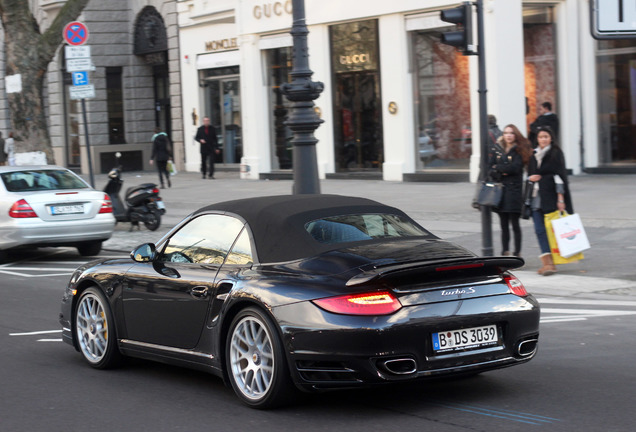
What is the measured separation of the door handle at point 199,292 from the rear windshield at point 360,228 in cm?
76

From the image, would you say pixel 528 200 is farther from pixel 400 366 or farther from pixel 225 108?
pixel 225 108

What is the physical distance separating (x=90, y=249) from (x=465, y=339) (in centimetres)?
1104

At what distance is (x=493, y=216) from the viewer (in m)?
18.2

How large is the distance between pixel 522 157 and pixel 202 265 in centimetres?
694

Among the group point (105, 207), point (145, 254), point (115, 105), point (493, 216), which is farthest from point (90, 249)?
point (115, 105)

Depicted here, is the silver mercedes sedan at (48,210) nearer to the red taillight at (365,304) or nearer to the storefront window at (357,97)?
the red taillight at (365,304)

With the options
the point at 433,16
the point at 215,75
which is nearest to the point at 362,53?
the point at 433,16

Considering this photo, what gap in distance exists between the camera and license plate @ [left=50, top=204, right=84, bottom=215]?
14.9 m

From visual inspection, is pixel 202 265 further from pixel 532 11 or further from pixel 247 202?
pixel 532 11

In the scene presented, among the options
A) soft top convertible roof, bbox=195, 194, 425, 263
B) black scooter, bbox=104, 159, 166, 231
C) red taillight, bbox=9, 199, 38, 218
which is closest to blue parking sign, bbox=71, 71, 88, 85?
black scooter, bbox=104, 159, 166, 231

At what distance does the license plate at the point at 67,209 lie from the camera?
1492 cm

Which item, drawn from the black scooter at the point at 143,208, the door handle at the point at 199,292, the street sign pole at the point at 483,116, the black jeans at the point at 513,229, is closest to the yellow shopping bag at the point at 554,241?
the street sign pole at the point at 483,116

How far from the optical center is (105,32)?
1384 inches

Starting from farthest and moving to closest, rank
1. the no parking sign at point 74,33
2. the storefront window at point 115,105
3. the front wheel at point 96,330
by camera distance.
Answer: the storefront window at point 115,105 < the no parking sign at point 74,33 < the front wheel at point 96,330
